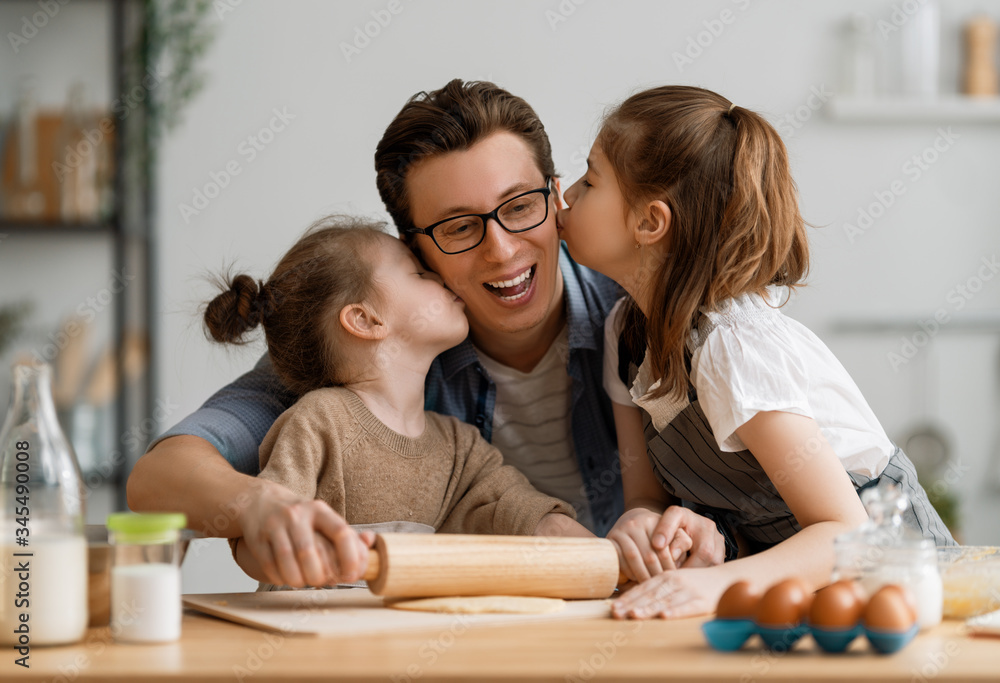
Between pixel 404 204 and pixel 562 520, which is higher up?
pixel 404 204

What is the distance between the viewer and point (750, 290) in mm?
1260

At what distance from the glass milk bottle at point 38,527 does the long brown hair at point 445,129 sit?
0.80 m

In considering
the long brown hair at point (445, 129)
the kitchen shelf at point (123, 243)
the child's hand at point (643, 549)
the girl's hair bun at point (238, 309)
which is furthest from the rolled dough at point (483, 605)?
the kitchen shelf at point (123, 243)

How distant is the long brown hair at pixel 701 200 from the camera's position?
1.25 meters

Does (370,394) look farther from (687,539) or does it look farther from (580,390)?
(687,539)

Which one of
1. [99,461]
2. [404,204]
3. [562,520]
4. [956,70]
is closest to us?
[562,520]

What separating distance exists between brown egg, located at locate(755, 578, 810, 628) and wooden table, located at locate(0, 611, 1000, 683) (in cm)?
3

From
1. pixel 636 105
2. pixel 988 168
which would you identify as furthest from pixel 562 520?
pixel 988 168

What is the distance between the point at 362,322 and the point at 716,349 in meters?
0.54

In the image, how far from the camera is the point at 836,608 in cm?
73

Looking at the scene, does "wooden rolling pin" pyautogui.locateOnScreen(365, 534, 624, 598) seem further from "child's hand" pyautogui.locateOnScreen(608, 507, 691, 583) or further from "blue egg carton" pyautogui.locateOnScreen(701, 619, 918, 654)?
"blue egg carton" pyautogui.locateOnScreen(701, 619, 918, 654)

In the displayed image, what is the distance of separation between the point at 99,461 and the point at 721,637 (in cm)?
264

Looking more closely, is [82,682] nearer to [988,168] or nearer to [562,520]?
[562,520]

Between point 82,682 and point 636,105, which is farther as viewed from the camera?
point 636,105
